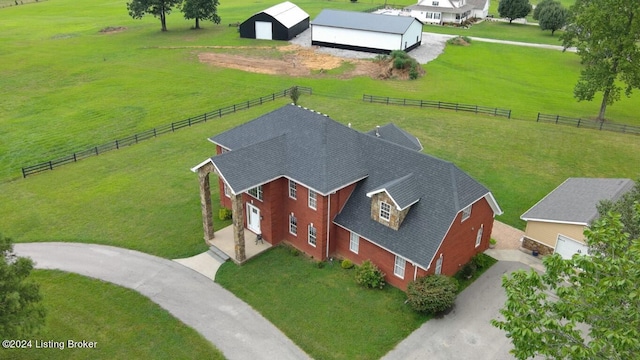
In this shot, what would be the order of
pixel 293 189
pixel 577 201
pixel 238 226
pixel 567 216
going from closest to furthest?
pixel 238 226, pixel 567 216, pixel 293 189, pixel 577 201

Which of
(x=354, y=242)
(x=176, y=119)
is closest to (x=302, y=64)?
(x=176, y=119)

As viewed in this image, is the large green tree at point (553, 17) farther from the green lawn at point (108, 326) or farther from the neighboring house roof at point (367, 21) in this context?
the green lawn at point (108, 326)

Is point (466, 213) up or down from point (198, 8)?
down

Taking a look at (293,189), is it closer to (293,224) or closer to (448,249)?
(293,224)

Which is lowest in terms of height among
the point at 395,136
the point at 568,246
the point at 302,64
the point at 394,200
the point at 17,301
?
the point at 568,246

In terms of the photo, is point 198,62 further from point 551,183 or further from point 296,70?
point 551,183

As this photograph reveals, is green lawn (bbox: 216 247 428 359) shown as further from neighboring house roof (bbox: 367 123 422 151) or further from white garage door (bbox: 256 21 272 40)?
white garage door (bbox: 256 21 272 40)
